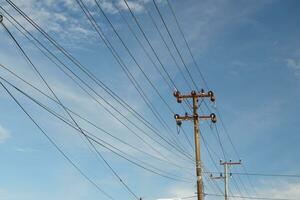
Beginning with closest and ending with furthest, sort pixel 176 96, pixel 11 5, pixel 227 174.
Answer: pixel 11 5
pixel 176 96
pixel 227 174

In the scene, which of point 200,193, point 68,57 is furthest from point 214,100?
point 68,57

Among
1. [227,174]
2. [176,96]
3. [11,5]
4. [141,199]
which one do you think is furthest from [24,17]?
[227,174]

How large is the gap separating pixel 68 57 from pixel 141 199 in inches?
740

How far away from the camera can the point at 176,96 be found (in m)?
34.8

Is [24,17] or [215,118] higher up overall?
[215,118]

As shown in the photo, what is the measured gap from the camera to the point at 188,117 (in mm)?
35031

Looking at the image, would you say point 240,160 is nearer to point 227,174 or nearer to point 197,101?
point 227,174

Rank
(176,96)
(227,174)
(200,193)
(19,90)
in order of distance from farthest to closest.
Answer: (227,174) < (176,96) < (200,193) < (19,90)

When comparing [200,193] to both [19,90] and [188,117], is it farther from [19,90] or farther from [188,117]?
[19,90]

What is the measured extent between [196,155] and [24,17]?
60.8 feet

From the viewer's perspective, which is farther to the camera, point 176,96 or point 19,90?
point 176,96

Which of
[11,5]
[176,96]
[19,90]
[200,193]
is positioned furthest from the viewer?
[176,96]

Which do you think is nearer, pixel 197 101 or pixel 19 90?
pixel 19 90

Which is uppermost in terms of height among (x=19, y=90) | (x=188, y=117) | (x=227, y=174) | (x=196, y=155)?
(x=227, y=174)
